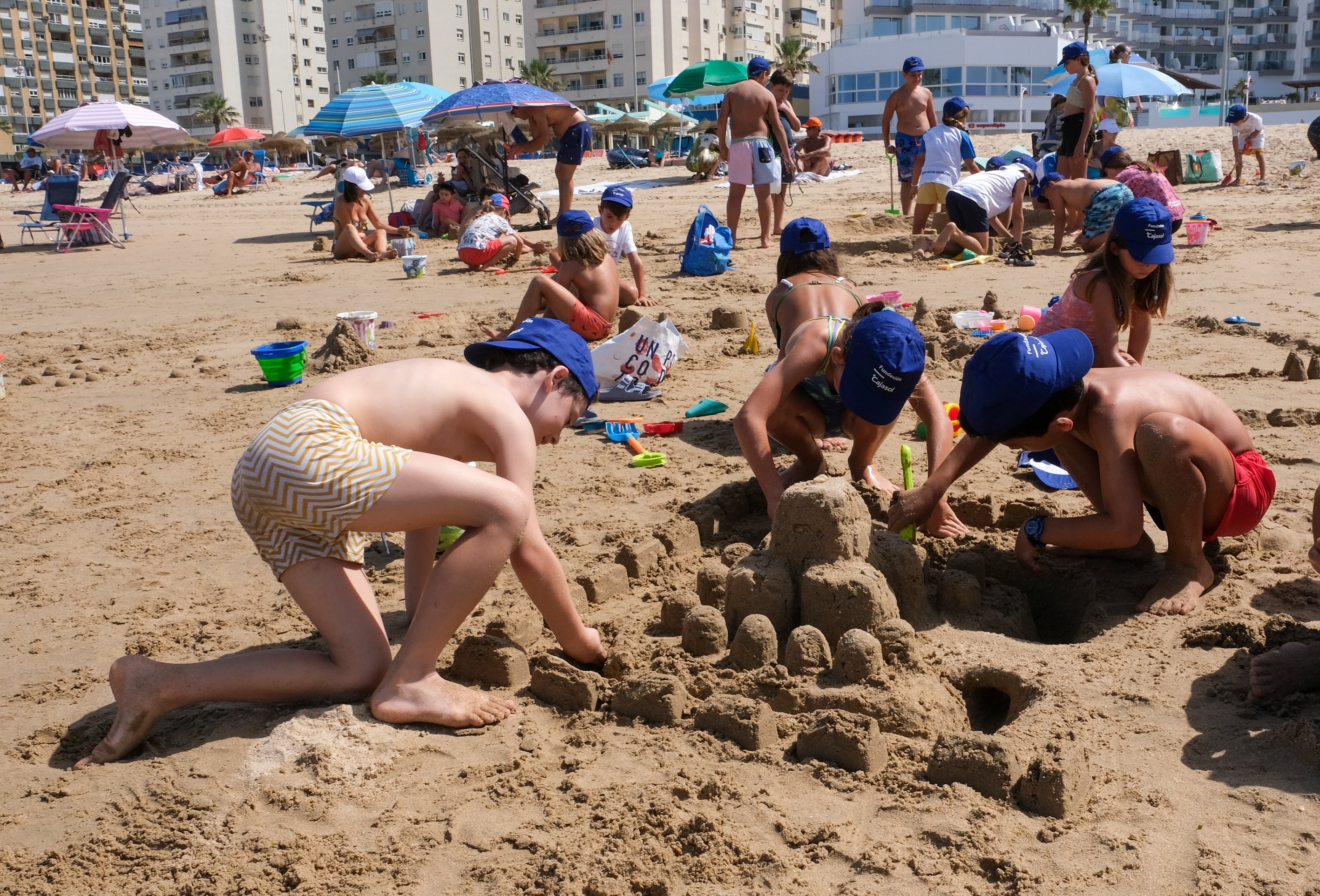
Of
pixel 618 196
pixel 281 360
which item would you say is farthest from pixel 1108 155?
pixel 281 360

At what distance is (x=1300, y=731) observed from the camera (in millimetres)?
2396

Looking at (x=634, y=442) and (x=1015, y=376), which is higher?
(x=1015, y=376)

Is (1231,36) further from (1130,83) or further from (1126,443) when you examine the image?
(1126,443)

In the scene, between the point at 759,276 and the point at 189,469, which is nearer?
the point at 189,469

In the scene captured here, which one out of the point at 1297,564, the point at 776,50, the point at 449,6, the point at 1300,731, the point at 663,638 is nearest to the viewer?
the point at 1300,731

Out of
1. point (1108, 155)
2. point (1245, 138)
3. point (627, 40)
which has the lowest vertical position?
point (1108, 155)

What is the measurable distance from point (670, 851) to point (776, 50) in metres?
87.1

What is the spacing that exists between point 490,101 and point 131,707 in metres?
11.8

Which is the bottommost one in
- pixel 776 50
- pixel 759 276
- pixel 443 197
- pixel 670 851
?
pixel 670 851

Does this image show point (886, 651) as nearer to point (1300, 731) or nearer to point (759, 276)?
point (1300, 731)

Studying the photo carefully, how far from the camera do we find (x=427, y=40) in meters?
75.8

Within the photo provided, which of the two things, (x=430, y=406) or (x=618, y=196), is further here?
(x=618, y=196)

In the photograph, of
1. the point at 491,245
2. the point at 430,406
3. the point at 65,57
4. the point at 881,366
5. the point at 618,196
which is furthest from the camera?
the point at 65,57

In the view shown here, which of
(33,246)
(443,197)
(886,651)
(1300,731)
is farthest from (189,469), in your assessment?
(33,246)
